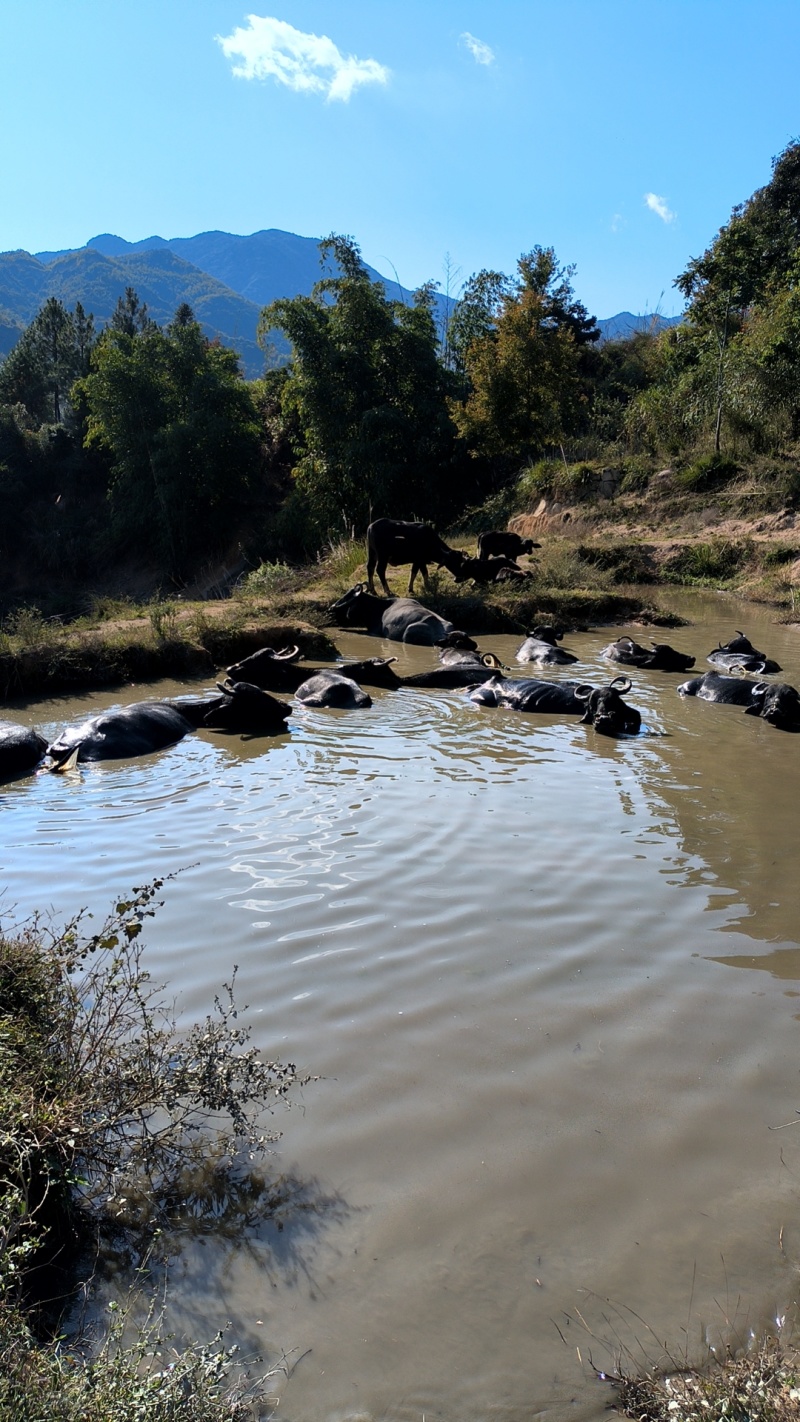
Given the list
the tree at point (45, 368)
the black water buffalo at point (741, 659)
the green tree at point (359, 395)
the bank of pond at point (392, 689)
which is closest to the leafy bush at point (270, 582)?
the bank of pond at point (392, 689)

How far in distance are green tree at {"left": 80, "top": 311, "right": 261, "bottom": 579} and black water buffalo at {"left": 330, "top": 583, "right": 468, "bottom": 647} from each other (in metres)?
19.4

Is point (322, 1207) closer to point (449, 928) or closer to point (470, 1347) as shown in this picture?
point (470, 1347)

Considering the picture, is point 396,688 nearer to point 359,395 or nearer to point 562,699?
point 562,699

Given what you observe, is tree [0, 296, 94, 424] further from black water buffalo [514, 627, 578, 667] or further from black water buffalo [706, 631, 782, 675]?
black water buffalo [706, 631, 782, 675]

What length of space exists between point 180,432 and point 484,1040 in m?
31.3

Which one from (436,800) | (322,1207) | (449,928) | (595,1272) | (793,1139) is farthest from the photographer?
(436,800)

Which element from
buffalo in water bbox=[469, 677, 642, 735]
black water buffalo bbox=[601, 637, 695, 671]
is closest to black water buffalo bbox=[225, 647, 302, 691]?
buffalo in water bbox=[469, 677, 642, 735]

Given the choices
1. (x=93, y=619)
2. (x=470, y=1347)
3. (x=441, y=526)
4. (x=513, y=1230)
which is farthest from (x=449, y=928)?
(x=441, y=526)

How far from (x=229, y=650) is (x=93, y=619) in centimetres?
237

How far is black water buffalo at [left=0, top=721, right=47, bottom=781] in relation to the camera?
7.55m

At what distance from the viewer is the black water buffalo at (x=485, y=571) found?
16188 mm

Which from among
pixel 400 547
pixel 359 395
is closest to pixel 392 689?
pixel 400 547

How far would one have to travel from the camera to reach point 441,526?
94.1 ft

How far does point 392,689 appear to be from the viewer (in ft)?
35.5
